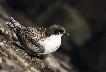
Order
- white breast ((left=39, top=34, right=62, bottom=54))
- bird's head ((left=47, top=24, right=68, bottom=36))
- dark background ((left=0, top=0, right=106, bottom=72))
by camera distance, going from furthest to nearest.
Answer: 1. dark background ((left=0, top=0, right=106, bottom=72))
2. bird's head ((left=47, top=24, right=68, bottom=36))
3. white breast ((left=39, top=34, right=62, bottom=54))

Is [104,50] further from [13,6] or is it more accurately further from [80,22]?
[13,6]

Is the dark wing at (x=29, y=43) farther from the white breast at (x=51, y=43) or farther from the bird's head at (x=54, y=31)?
the bird's head at (x=54, y=31)

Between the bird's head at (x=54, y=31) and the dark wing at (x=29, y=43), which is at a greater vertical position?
the bird's head at (x=54, y=31)

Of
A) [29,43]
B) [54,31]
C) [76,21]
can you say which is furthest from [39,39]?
[76,21]

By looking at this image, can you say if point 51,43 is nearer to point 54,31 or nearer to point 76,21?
point 54,31

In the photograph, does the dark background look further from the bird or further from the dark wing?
the dark wing

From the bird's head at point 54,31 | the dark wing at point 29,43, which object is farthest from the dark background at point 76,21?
the dark wing at point 29,43

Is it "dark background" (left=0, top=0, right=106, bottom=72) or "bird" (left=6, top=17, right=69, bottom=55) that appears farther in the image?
"dark background" (left=0, top=0, right=106, bottom=72)

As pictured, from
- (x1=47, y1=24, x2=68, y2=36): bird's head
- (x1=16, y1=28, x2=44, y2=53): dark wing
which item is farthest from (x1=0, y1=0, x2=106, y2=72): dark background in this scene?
(x1=16, y1=28, x2=44, y2=53): dark wing

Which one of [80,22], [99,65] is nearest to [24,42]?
[99,65]
